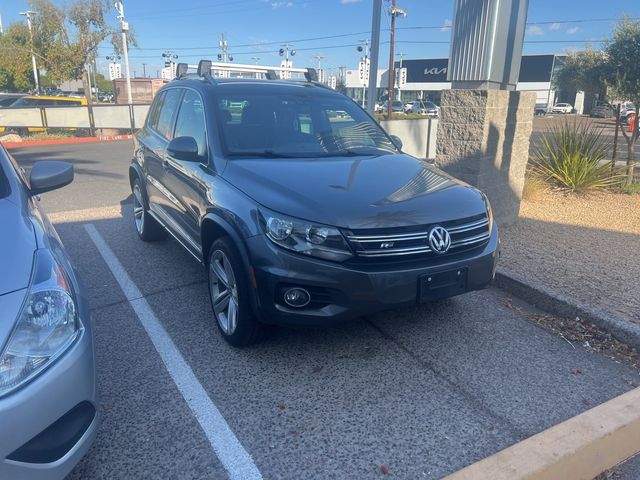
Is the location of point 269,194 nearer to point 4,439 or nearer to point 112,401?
point 112,401

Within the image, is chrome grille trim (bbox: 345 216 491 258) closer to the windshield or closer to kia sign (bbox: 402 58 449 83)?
the windshield

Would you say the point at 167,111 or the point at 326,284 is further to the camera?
the point at 167,111

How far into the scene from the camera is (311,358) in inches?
134

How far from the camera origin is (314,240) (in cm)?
290

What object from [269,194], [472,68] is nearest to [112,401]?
[269,194]

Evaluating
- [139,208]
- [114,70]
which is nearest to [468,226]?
[139,208]

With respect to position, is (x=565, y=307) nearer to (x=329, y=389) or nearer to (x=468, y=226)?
(x=468, y=226)

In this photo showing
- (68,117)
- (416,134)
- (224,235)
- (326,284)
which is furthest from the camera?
(68,117)

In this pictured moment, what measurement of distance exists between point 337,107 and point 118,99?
32092 millimetres

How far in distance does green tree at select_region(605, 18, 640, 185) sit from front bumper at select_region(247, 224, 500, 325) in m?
7.36

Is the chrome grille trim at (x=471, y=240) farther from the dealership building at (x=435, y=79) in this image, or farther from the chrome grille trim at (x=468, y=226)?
the dealership building at (x=435, y=79)

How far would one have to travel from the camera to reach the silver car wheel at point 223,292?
3.36m

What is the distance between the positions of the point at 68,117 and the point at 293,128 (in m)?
17.6

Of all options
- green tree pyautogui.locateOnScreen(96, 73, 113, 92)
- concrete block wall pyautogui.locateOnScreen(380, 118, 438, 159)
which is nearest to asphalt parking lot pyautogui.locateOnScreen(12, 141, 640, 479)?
concrete block wall pyautogui.locateOnScreen(380, 118, 438, 159)
